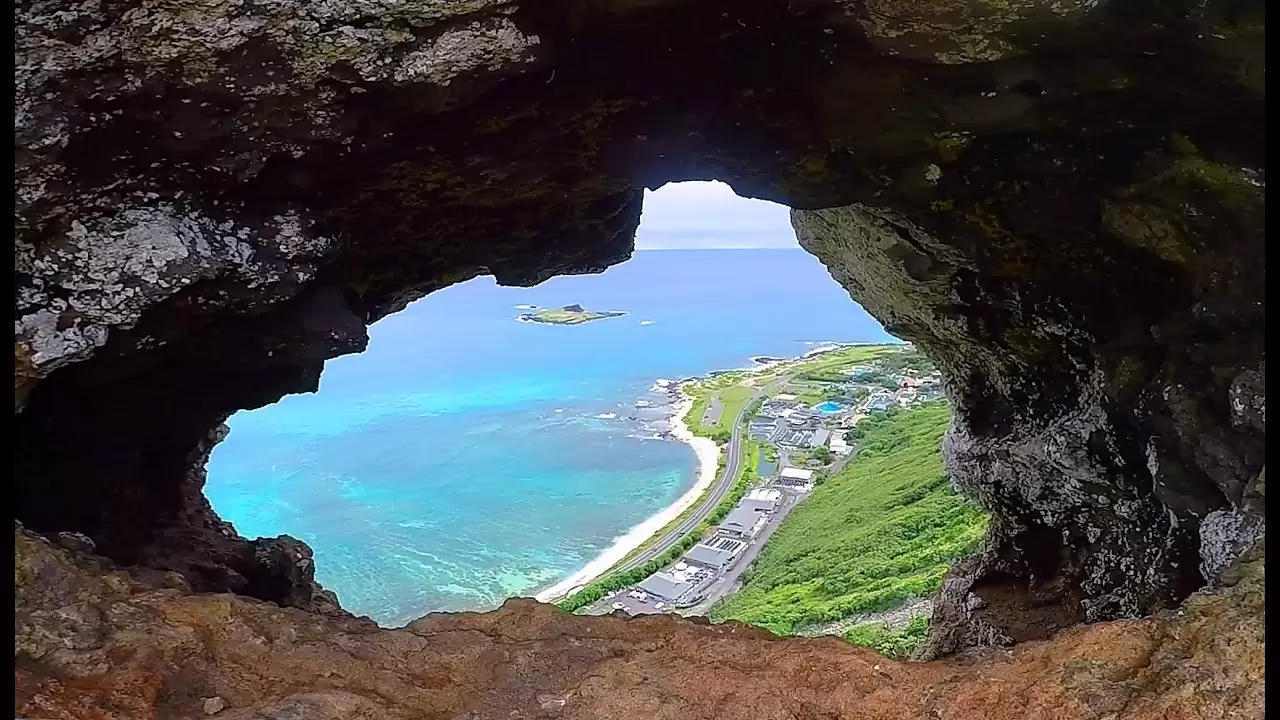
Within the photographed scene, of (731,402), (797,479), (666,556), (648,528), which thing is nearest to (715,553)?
(666,556)

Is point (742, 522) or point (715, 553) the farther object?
point (742, 522)

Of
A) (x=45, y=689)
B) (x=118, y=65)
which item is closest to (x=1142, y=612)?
(x=45, y=689)

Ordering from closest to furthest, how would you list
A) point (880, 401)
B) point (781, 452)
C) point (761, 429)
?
point (781, 452) < point (761, 429) < point (880, 401)

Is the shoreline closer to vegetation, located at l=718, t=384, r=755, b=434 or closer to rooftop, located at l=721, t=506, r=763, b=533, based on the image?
vegetation, located at l=718, t=384, r=755, b=434

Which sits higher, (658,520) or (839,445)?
(839,445)

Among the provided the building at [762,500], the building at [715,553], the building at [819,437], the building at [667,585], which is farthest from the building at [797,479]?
the building at [667,585]

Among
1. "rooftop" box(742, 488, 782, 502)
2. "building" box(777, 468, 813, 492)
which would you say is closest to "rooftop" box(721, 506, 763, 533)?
"rooftop" box(742, 488, 782, 502)

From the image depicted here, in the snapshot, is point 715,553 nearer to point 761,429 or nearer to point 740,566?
point 740,566
